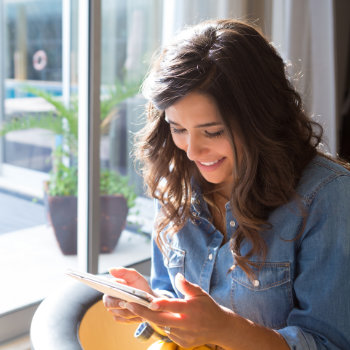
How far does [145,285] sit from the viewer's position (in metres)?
1.18

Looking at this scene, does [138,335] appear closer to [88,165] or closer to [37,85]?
[88,165]

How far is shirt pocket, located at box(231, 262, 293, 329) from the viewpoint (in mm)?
1106

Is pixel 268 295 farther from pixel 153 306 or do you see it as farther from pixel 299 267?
A: pixel 153 306

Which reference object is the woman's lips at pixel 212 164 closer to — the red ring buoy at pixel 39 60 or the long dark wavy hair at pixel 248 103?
the long dark wavy hair at pixel 248 103

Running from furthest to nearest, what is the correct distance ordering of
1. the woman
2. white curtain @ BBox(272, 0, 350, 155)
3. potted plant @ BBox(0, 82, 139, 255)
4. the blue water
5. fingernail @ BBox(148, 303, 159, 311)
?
1. white curtain @ BBox(272, 0, 350, 155)
2. potted plant @ BBox(0, 82, 139, 255)
3. the blue water
4. the woman
5. fingernail @ BBox(148, 303, 159, 311)

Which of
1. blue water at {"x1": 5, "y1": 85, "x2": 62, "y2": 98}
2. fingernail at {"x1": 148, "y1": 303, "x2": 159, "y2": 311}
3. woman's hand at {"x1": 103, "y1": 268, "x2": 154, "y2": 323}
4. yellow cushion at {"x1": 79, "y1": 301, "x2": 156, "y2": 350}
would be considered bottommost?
yellow cushion at {"x1": 79, "y1": 301, "x2": 156, "y2": 350}

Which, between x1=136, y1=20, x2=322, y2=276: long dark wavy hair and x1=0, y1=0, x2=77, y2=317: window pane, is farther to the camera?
x1=0, y1=0, x2=77, y2=317: window pane

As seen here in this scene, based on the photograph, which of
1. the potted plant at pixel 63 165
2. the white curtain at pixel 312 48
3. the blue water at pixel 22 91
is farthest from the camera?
the white curtain at pixel 312 48

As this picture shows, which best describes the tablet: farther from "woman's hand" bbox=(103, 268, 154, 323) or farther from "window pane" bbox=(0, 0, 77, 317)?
"window pane" bbox=(0, 0, 77, 317)

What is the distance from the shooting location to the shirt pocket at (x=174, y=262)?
128 centimetres

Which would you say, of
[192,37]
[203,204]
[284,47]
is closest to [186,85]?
[192,37]

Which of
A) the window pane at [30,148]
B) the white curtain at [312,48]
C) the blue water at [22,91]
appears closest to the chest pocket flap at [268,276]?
the window pane at [30,148]

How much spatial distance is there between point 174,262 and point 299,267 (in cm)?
34

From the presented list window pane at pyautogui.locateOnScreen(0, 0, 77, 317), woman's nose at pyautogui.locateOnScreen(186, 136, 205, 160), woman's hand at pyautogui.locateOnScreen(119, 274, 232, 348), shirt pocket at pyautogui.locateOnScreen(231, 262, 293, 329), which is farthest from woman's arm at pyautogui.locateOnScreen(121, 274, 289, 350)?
window pane at pyautogui.locateOnScreen(0, 0, 77, 317)
